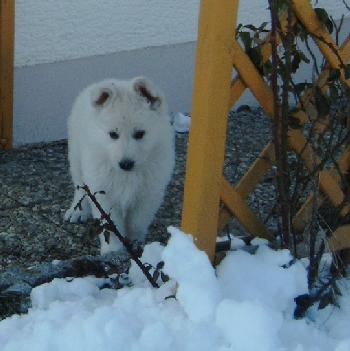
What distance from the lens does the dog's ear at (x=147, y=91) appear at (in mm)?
4211

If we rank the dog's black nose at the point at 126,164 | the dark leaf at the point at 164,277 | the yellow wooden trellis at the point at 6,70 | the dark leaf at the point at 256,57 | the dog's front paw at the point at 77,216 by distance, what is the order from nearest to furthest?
the dark leaf at the point at 256,57 → the dark leaf at the point at 164,277 → the dog's black nose at the point at 126,164 → the dog's front paw at the point at 77,216 → the yellow wooden trellis at the point at 6,70

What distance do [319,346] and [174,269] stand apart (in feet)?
1.86

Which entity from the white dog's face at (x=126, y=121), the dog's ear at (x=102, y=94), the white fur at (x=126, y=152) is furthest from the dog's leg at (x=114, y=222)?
the dog's ear at (x=102, y=94)

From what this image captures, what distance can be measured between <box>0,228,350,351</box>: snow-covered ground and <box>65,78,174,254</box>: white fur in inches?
48.9

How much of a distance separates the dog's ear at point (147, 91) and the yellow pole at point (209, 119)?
140 centimetres

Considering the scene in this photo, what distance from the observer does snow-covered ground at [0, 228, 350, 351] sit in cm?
267

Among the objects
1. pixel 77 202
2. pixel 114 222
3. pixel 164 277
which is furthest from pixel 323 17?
pixel 77 202

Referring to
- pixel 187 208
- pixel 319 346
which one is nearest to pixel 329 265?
pixel 319 346

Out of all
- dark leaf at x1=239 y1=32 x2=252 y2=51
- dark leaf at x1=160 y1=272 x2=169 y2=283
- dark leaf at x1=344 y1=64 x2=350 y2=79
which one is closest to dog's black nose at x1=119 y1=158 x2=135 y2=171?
dark leaf at x1=160 y1=272 x2=169 y2=283

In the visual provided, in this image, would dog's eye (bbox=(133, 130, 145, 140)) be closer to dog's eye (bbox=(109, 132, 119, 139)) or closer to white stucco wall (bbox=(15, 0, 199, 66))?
dog's eye (bbox=(109, 132, 119, 139))

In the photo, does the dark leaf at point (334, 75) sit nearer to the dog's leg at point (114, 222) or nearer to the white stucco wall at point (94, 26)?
the dog's leg at point (114, 222)

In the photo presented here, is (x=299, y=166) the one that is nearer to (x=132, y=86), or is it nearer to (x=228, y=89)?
(x=228, y=89)

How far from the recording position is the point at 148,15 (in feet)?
20.9

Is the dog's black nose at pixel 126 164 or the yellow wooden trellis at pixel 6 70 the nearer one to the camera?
the dog's black nose at pixel 126 164
